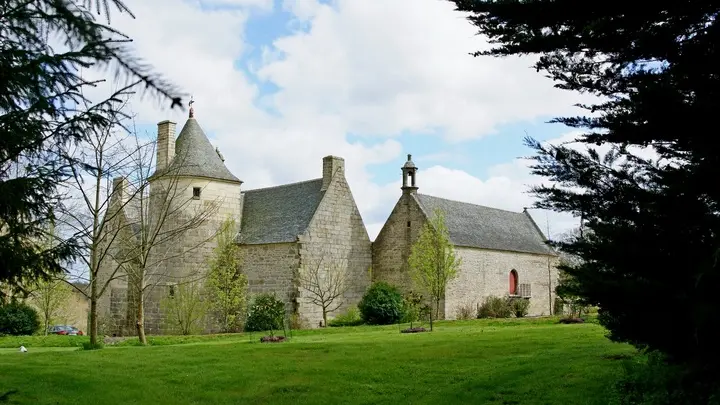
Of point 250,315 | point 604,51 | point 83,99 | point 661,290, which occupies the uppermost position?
point 604,51

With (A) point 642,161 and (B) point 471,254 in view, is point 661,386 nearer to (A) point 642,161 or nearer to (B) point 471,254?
(A) point 642,161

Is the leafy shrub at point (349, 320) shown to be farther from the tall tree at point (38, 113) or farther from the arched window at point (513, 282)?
the tall tree at point (38, 113)

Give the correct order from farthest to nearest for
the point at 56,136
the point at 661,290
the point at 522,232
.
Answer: the point at 522,232, the point at 56,136, the point at 661,290

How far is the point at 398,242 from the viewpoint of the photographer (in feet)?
115

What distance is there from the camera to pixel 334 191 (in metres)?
32.2

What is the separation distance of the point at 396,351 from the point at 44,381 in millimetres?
7282

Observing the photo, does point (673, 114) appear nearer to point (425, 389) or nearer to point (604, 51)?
point (604, 51)

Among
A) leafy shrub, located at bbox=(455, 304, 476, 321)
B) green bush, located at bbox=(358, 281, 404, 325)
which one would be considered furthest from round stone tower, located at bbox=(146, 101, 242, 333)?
leafy shrub, located at bbox=(455, 304, 476, 321)

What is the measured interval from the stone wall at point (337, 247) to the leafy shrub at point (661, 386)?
20.0 m

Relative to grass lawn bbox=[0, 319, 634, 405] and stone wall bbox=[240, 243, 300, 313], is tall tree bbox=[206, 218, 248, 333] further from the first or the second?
grass lawn bbox=[0, 319, 634, 405]

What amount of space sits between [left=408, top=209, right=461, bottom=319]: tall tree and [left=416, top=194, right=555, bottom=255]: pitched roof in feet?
6.81

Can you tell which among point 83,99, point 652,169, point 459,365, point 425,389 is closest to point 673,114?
point 652,169

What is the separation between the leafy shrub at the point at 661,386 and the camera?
4535 mm

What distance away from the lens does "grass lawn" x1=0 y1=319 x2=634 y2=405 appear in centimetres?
1084
